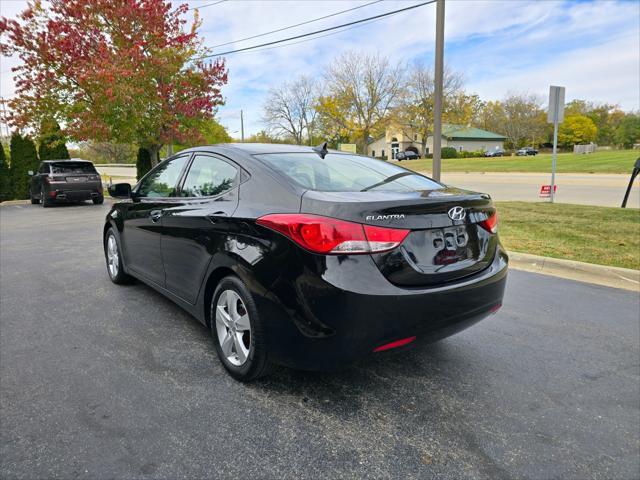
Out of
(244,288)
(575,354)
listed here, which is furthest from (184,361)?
(575,354)

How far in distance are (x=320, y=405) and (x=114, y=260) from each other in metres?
3.52

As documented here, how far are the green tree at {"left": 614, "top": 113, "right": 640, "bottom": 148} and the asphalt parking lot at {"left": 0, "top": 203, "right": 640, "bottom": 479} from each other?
79.3 m

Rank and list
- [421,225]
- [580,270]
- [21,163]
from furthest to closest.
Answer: [21,163]
[580,270]
[421,225]

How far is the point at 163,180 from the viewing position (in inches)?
162

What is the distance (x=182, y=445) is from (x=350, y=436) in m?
0.88

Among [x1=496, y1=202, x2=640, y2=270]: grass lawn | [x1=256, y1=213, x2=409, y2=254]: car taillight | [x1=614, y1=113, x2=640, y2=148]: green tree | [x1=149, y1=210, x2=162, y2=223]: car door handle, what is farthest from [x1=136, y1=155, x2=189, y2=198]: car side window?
[x1=614, y1=113, x2=640, y2=148]: green tree

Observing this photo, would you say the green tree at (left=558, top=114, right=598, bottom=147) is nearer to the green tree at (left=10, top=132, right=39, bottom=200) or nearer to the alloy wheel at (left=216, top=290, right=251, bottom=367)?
the green tree at (left=10, top=132, right=39, bottom=200)

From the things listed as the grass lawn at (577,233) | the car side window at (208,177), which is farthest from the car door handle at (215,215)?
the grass lawn at (577,233)

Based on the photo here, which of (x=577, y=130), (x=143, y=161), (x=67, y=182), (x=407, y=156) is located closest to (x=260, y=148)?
(x=67, y=182)

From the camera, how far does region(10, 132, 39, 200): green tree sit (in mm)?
18516

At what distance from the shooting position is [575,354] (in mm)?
3395

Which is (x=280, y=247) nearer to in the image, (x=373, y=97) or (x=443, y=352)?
(x=443, y=352)

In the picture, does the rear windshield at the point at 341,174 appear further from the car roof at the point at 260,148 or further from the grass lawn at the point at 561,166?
the grass lawn at the point at 561,166

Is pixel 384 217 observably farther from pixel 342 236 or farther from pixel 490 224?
pixel 490 224
